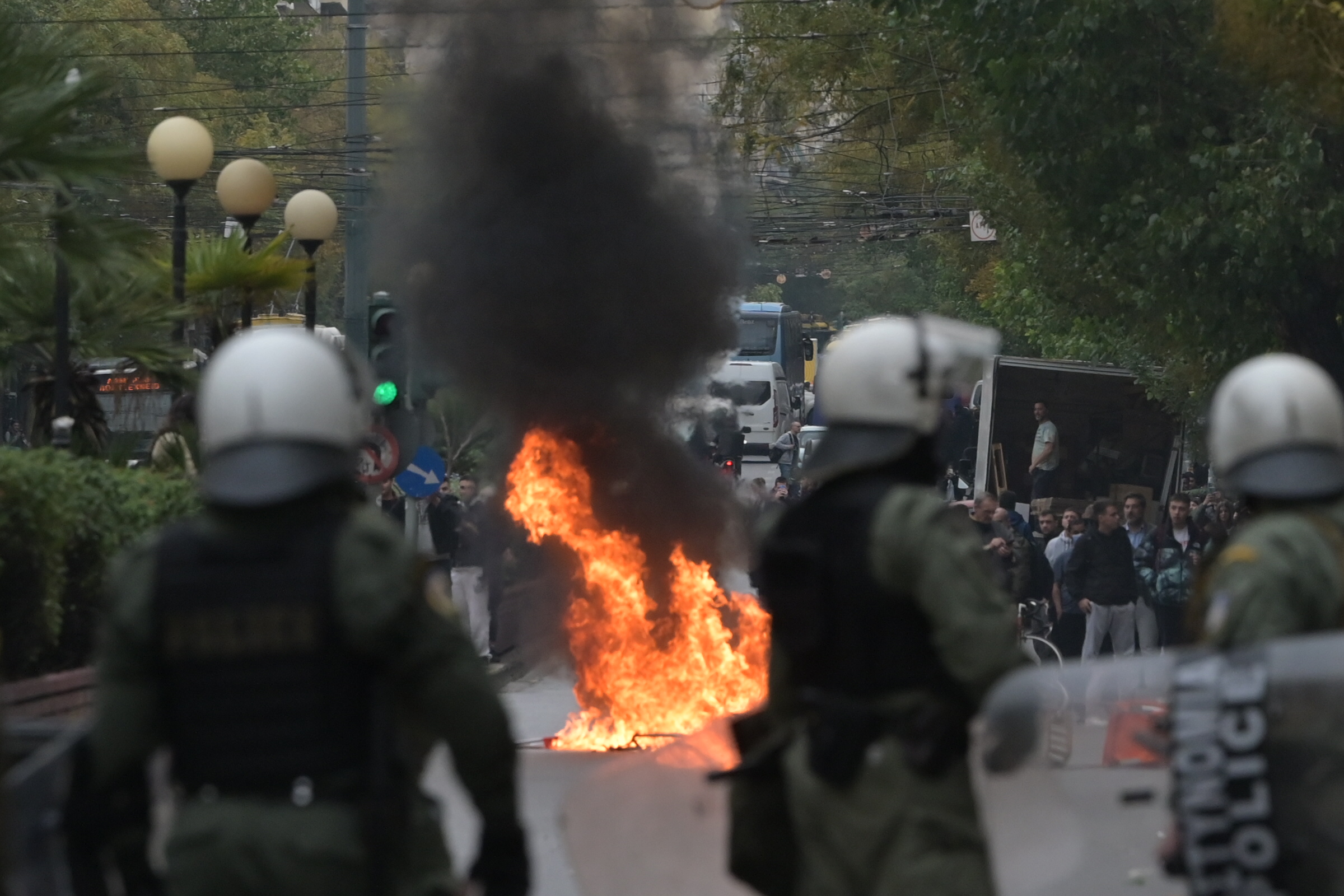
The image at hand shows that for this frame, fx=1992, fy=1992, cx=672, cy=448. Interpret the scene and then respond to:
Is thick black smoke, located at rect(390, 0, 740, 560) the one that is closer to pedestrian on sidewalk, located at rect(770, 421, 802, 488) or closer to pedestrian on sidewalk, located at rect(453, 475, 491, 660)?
pedestrian on sidewalk, located at rect(453, 475, 491, 660)

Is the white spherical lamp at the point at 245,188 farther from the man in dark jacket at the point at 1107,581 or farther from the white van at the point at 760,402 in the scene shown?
the white van at the point at 760,402

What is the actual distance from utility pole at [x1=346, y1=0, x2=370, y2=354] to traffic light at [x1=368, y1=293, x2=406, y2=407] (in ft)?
1.73

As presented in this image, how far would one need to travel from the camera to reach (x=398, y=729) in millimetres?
3146

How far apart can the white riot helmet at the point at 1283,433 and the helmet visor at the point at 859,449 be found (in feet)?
1.91

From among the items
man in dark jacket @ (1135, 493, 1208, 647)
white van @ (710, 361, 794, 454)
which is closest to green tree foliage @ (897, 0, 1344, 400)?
man in dark jacket @ (1135, 493, 1208, 647)

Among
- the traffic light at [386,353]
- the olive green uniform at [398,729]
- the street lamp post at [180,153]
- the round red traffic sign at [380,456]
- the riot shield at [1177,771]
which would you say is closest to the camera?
the olive green uniform at [398,729]

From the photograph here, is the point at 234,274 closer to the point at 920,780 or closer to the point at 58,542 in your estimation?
the point at 58,542

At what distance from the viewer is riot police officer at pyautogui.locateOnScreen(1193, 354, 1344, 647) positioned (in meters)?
3.33

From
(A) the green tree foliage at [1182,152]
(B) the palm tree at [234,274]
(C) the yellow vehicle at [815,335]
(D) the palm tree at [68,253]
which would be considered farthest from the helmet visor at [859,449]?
(C) the yellow vehicle at [815,335]

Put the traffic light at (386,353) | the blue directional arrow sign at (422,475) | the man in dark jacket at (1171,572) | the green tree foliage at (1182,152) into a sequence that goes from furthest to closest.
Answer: the blue directional arrow sign at (422,475), the traffic light at (386,353), the man in dark jacket at (1171,572), the green tree foliage at (1182,152)

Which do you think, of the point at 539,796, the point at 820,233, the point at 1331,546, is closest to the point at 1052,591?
the point at 539,796

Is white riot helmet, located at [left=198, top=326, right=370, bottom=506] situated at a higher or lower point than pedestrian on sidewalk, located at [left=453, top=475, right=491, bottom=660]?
higher

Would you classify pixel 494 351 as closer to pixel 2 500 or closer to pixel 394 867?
pixel 2 500

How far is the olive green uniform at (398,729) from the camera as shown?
3.04 metres
